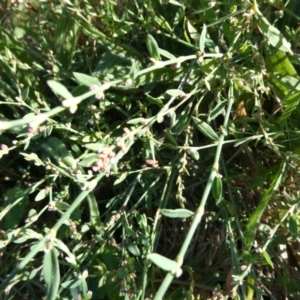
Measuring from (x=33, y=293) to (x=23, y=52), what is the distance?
0.65 metres

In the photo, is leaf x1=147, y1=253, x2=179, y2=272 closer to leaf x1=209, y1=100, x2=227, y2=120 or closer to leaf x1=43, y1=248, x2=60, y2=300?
leaf x1=43, y1=248, x2=60, y2=300

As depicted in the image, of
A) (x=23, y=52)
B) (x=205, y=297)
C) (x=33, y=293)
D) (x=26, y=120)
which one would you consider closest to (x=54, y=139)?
(x=23, y=52)

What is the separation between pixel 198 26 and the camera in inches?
55.2

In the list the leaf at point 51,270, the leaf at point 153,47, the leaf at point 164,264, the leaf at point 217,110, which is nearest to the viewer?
the leaf at point 164,264

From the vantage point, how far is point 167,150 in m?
1.41

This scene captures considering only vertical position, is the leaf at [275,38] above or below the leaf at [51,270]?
above

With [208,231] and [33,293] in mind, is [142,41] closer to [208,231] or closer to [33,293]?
[208,231]

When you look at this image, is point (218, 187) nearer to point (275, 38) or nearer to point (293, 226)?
point (293, 226)

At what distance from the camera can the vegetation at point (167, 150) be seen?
1.15m

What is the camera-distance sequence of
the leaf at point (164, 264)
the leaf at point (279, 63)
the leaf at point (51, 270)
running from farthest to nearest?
the leaf at point (279, 63) → the leaf at point (51, 270) → the leaf at point (164, 264)

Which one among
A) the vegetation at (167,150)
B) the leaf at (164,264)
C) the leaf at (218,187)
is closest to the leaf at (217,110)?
the vegetation at (167,150)

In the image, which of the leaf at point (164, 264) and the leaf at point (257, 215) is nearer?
the leaf at point (164, 264)

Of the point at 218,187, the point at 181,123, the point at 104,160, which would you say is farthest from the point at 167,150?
the point at 104,160

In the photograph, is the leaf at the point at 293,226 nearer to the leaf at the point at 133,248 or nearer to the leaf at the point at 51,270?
the leaf at the point at 133,248
